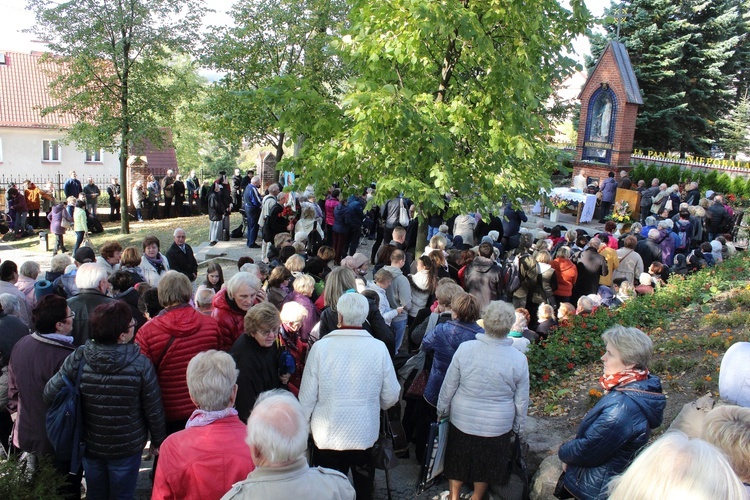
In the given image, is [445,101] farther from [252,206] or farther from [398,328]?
[252,206]

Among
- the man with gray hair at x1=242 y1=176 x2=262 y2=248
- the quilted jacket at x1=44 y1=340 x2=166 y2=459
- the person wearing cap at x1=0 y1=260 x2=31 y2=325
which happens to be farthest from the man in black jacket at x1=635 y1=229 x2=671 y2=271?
the person wearing cap at x1=0 y1=260 x2=31 y2=325

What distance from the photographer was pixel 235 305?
197 inches

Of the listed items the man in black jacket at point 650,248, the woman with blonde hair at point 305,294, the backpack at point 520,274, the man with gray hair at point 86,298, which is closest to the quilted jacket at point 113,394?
the man with gray hair at point 86,298

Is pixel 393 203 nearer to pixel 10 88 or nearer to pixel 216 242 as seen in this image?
pixel 216 242

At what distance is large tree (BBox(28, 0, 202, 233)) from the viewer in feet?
55.6

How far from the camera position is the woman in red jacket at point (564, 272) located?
359 inches

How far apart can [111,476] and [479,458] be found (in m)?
2.53

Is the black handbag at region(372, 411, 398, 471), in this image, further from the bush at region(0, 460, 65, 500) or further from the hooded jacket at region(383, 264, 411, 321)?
the hooded jacket at region(383, 264, 411, 321)

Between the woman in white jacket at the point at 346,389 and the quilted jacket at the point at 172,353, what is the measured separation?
0.88 meters

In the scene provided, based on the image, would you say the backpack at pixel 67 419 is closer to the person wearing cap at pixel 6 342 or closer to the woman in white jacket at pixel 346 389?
the person wearing cap at pixel 6 342

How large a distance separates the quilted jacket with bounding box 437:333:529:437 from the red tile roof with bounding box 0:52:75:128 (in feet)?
112

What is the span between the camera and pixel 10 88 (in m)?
34.4

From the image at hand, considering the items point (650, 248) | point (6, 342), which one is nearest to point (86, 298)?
point (6, 342)

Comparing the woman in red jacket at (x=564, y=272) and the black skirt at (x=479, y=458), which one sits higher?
the woman in red jacket at (x=564, y=272)
